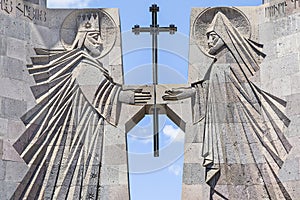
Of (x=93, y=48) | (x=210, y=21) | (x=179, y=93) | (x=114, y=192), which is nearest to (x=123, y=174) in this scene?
(x=114, y=192)

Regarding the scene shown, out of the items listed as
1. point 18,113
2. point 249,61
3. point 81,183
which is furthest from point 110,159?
point 249,61

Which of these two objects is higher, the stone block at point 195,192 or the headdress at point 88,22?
the headdress at point 88,22

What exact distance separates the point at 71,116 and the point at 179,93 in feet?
5.73

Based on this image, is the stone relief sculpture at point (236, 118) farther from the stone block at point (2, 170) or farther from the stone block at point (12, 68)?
the stone block at point (2, 170)

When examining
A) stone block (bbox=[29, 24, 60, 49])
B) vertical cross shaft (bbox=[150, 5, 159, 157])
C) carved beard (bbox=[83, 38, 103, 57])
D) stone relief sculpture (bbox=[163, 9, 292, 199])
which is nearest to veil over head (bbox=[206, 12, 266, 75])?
stone relief sculpture (bbox=[163, 9, 292, 199])

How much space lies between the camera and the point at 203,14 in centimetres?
1339

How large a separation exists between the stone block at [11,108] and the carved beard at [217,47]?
3.09 m

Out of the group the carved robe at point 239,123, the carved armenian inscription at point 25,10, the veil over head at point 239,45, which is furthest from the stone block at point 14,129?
the veil over head at point 239,45

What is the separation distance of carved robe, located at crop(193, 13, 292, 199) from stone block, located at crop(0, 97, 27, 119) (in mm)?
2723

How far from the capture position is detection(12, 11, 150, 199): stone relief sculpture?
40.9ft

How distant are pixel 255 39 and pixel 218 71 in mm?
815

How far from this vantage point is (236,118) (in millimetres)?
12859

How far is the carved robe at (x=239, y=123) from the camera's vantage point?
12469 millimetres

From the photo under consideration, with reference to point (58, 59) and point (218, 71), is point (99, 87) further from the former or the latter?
point (218, 71)
